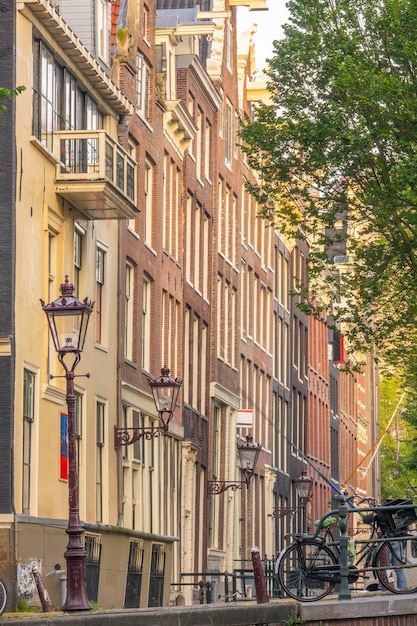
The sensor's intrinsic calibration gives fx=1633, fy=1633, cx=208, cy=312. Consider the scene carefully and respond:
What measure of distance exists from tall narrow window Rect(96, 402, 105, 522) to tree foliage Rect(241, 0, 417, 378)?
5.98m

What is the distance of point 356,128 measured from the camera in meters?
35.5

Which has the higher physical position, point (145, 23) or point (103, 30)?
point (145, 23)

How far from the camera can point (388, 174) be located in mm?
36344

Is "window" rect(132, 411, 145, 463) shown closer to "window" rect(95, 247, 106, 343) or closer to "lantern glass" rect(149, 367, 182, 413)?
"window" rect(95, 247, 106, 343)

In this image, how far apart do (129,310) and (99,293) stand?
11.7 ft

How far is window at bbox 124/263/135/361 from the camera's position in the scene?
38.1m

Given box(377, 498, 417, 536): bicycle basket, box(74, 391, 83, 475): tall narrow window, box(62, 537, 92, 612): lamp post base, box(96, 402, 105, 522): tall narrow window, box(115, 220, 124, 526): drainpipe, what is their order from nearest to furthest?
box(377, 498, 417, 536): bicycle basket, box(62, 537, 92, 612): lamp post base, box(74, 391, 83, 475): tall narrow window, box(96, 402, 105, 522): tall narrow window, box(115, 220, 124, 526): drainpipe

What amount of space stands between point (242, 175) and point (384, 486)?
64.5m

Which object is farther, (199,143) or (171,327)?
(199,143)

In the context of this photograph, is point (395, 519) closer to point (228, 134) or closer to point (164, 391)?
point (164, 391)

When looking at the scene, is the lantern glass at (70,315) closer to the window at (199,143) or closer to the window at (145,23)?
the window at (145,23)

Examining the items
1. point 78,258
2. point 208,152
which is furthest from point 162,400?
point 208,152

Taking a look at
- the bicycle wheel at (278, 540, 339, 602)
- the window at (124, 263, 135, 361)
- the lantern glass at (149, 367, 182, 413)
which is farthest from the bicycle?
the window at (124, 263, 135, 361)

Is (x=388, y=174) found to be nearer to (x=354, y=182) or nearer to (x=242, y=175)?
(x=354, y=182)
